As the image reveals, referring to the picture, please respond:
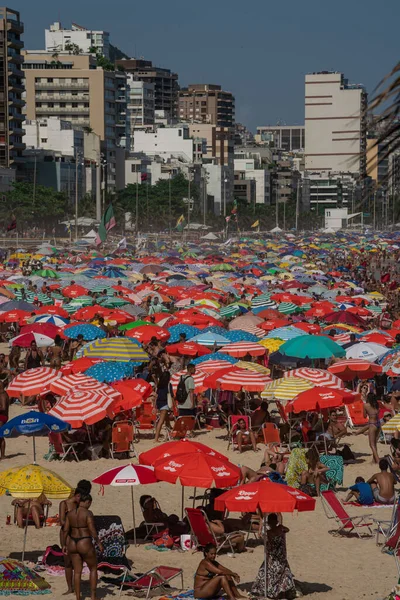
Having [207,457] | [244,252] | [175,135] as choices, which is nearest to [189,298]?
[207,457]

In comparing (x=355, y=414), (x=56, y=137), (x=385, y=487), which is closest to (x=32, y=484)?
(x=385, y=487)

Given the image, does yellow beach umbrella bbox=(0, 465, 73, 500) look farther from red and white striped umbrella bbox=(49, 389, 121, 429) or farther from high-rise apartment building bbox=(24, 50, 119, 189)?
high-rise apartment building bbox=(24, 50, 119, 189)

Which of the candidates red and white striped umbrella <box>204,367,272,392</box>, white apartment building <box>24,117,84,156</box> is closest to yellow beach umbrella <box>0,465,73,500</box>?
red and white striped umbrella <box>204,367,272,392</box>

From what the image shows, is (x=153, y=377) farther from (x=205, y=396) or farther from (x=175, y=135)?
(x=175, y=135)

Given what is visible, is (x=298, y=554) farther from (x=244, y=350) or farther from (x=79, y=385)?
(x=244, y=350)

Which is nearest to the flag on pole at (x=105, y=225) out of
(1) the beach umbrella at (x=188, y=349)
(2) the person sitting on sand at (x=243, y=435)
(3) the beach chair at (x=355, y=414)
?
(1) the beach umbrella at (x=188, y=349)
